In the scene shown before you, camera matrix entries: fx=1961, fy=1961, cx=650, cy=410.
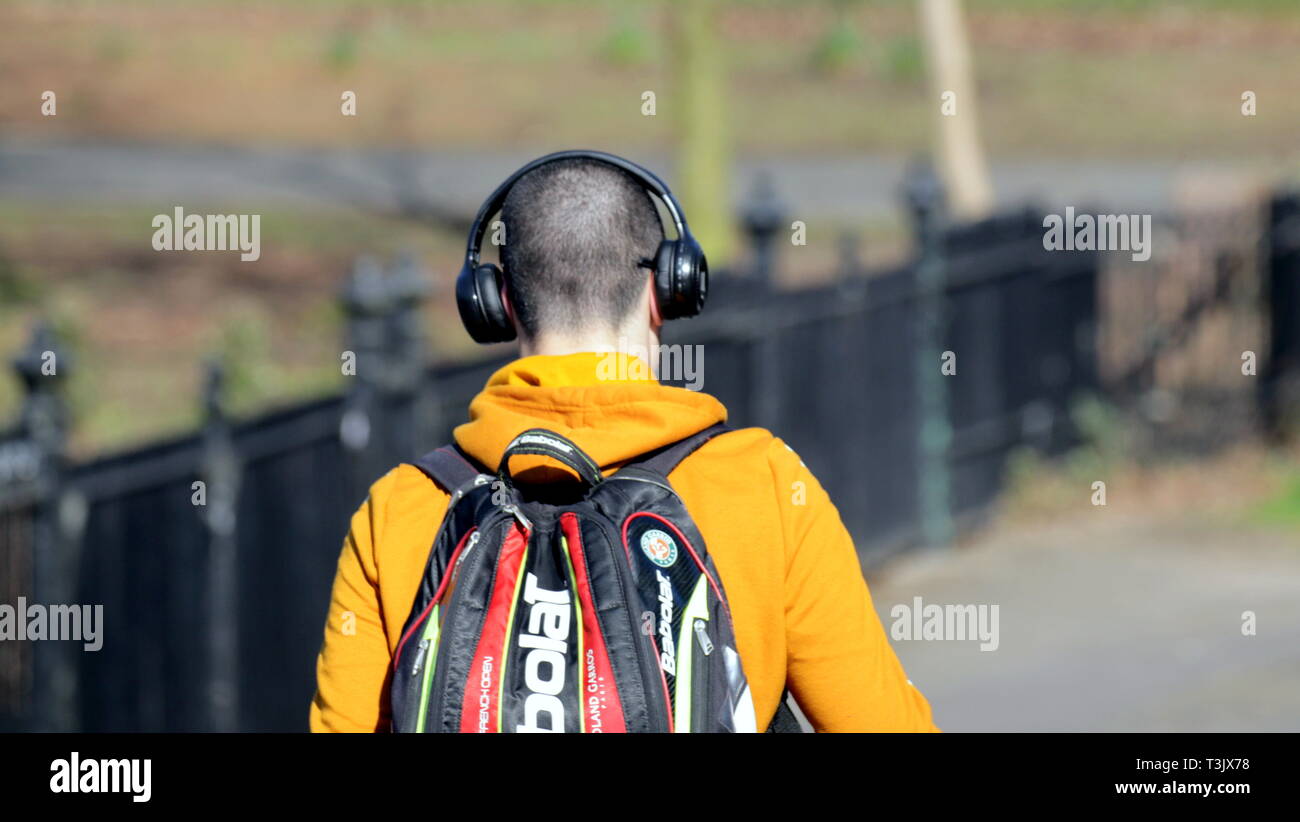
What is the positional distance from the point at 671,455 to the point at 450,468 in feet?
1.04

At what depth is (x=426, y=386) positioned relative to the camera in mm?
6730

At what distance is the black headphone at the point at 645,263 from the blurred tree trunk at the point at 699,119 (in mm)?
14779

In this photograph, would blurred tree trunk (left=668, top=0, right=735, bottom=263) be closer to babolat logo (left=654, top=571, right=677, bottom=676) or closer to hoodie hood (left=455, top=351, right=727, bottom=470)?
hoodie hood (left=455, top=351, right=727, bottom=470)

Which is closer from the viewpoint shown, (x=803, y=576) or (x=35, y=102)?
(x=803, y=576)

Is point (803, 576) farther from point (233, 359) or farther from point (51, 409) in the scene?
point (233, 359)

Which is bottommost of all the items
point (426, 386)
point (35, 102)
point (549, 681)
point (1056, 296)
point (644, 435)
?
point (549, 681)

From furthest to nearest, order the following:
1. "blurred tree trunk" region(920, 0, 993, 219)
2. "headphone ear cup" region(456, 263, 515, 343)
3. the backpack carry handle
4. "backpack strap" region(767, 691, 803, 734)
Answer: "blurred tree trunk" region(920, 0, 993, 219) < "headphone ear cup" region(456, 263, 515, 343) < "backpack strap" region(767, 691, 803, 734) < the backpack carry handle

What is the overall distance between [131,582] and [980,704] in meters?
3.21

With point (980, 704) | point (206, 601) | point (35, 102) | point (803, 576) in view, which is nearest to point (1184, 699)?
point (980, 704)

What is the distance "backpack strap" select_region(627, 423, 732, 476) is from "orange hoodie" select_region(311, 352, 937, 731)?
0.05 ft

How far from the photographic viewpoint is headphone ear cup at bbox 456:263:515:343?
291cm

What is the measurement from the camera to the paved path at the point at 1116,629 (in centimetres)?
732

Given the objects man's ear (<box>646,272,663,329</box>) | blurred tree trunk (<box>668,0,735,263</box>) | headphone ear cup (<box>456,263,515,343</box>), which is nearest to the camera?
man's ear (<box>646,272,663,329</box>)

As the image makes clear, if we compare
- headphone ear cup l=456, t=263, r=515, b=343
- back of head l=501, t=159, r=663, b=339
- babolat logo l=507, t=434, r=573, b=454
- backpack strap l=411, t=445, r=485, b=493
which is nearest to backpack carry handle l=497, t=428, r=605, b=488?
babolat logo l=507, t=434, r=573, b=454
